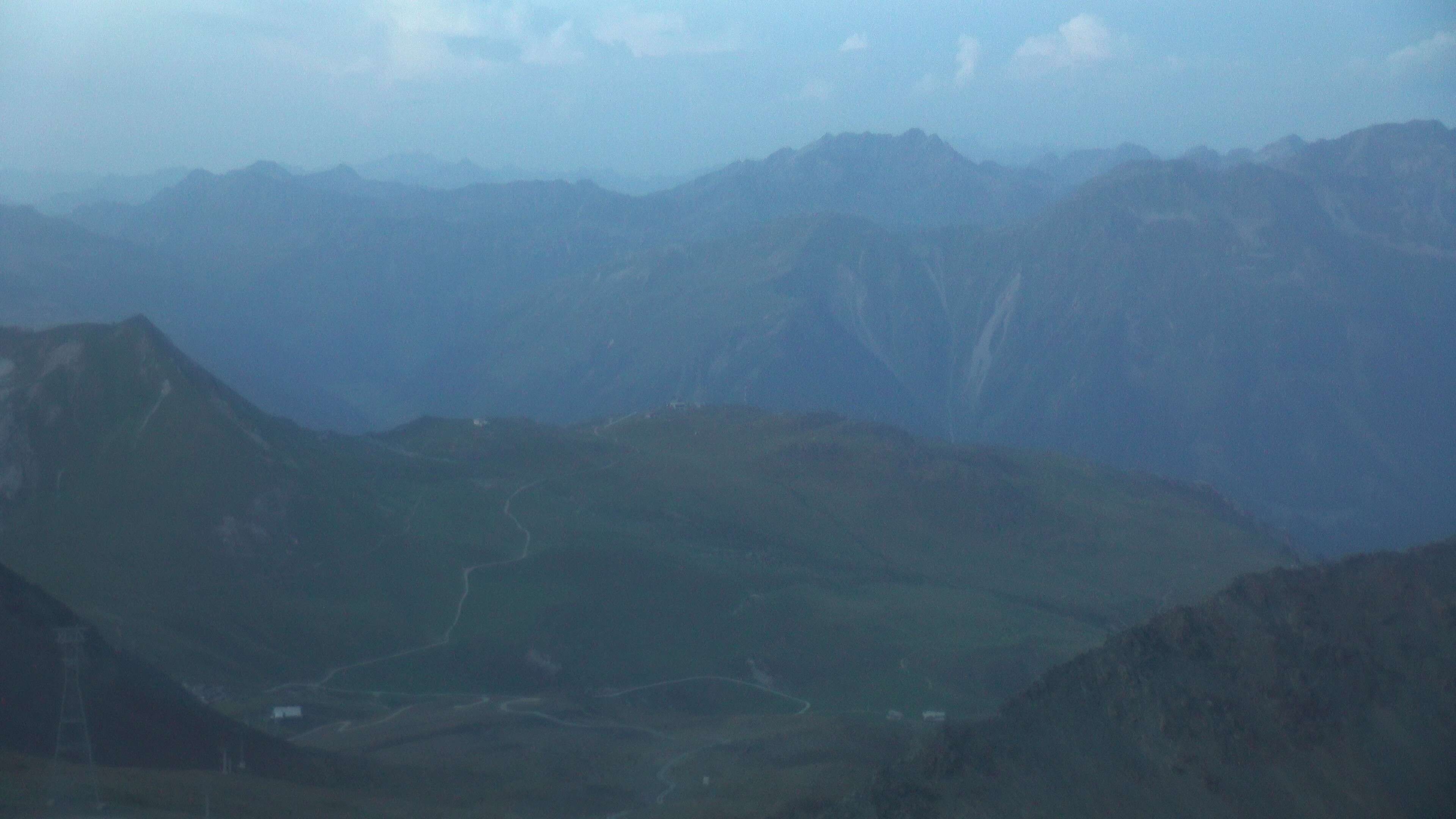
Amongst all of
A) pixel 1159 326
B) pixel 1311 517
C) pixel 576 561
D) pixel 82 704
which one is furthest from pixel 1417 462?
pixel 82 704

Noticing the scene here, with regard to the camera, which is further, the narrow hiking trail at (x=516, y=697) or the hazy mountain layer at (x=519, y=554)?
the hazy mountain layer at (x=519, y=554)

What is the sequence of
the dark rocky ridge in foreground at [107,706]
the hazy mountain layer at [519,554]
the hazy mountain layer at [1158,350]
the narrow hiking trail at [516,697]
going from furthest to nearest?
the hazy mountain layer at [1158,350], the hazy mountain layer at [519,554], the narrow hiking trail at [516,697], the dark rocky ridge in foreground at [107,706]

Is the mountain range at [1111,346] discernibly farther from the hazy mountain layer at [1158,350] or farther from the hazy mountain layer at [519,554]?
the hazy mountain layer at [519,554]

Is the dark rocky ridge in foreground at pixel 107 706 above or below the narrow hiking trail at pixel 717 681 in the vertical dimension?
above

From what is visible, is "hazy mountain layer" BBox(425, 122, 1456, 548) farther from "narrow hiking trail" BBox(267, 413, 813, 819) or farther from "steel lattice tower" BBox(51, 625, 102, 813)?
"steel lattice tower" BBox(51, 625, 102, 813)

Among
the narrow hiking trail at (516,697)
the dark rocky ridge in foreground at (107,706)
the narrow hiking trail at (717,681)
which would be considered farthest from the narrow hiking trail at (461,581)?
the dark rocky ridge in foreground at (107,706)

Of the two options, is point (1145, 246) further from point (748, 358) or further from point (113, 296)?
point (113, 296)
